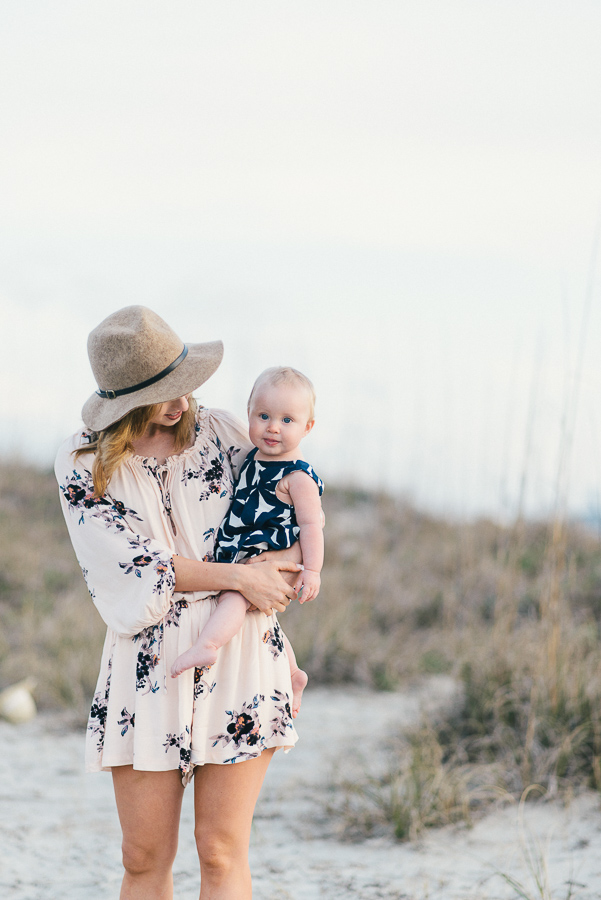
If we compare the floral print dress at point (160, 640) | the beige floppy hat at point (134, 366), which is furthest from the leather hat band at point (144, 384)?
the floral print dress at point (160, 640)

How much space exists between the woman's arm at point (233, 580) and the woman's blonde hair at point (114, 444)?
296 millimetres

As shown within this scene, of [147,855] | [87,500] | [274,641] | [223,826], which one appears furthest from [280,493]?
[147,855]

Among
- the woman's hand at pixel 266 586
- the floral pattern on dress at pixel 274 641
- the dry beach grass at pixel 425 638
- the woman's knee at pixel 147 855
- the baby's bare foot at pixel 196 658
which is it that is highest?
the woman's hand at pixel 266 586

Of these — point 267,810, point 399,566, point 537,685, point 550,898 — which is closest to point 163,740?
point 550,898

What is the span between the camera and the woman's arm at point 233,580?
213 centimetres

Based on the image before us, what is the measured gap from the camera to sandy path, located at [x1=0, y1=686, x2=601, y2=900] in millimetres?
3303

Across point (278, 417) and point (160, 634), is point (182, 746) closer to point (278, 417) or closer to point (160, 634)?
point (160, 634)

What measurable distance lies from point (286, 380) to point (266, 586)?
58 centimetres

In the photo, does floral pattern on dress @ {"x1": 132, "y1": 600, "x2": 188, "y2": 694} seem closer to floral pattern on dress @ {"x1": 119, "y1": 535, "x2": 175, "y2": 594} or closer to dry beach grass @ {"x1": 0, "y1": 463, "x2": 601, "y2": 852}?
floral pattern on dress @ {"x1": 119, "y1": 535, "x2": 175, "y2": 594}

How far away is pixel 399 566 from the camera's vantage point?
28.5ft

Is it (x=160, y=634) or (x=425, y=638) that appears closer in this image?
(x=160, y=634)

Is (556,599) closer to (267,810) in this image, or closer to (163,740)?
(267,810)

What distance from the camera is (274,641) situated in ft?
7.47

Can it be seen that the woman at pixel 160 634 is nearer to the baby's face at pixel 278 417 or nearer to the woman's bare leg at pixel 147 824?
the woman's bare leg at pixel 147 824
